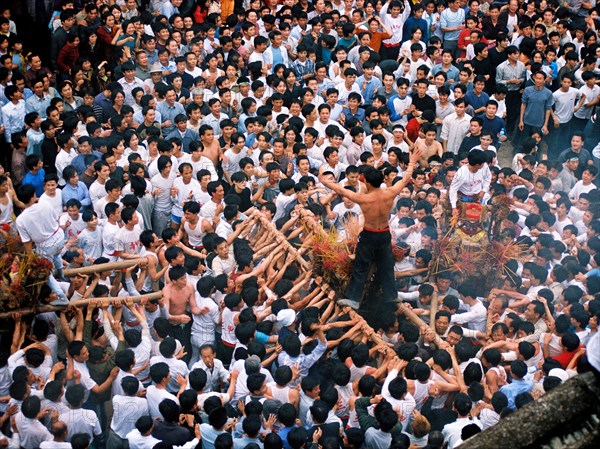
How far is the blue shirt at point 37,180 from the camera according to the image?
1216cm

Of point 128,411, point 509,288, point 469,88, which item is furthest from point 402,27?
point 128,411

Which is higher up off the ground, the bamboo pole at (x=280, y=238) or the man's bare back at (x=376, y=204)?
the man's bare back at (x=376, y=204)

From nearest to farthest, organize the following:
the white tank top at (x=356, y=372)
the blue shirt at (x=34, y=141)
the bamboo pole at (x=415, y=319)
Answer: the white tank top at (x=356, y=372) → the bamboo pole at (x=415, y=319) → the blue shirt at (x=34, y=141)

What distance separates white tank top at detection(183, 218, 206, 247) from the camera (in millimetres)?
11406

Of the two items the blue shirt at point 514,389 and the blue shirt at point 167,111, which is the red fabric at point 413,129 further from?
the blue shirt at point 514,389

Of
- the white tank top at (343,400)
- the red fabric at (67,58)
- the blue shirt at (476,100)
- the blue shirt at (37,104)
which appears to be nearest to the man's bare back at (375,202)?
the white tank top at (343,400)

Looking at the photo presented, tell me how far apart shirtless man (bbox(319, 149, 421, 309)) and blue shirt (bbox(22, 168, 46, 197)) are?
4274mm

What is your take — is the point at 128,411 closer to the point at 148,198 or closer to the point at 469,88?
the point at 148,198

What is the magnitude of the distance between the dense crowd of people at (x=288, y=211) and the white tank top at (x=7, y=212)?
25 mm

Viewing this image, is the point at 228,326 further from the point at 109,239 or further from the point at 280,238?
the point at 109,239

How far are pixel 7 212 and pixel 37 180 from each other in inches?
49.5

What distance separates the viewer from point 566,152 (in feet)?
45.3

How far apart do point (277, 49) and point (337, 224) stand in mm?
4781

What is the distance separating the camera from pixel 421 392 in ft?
29.6
